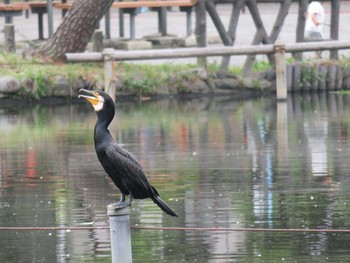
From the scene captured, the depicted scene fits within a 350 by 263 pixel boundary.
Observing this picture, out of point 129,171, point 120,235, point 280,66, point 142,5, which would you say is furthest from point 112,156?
point 142,5

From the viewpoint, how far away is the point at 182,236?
11711 millimetres

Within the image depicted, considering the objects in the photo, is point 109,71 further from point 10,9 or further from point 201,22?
point 10,9

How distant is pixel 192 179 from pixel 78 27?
32.7 feet

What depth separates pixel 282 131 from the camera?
752 inches

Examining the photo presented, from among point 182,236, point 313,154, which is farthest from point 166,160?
point 182,236

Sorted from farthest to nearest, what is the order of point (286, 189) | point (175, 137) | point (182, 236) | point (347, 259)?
point (175, 137) < point (286, 189) < point (182, 236) < point (347, 259)

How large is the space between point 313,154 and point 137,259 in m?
6.38

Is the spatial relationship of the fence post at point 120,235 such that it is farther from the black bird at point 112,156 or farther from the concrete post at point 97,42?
the concrete post at point 97,42

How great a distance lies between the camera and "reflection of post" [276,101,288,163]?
16.8 m

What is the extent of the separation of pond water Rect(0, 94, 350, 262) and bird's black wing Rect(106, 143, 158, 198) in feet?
4.98

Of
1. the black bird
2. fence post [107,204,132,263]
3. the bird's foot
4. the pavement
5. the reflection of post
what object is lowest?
the reflection of post

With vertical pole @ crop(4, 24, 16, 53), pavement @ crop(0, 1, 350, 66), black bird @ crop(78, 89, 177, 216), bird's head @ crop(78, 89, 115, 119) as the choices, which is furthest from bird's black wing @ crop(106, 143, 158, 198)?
pavement @ crop(0, 1, 350, 66)

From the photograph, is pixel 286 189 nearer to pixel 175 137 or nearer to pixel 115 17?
pixel 175 137

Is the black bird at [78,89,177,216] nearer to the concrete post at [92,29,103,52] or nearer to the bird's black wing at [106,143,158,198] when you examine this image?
the bird's black wing at [106,143,158,198]
